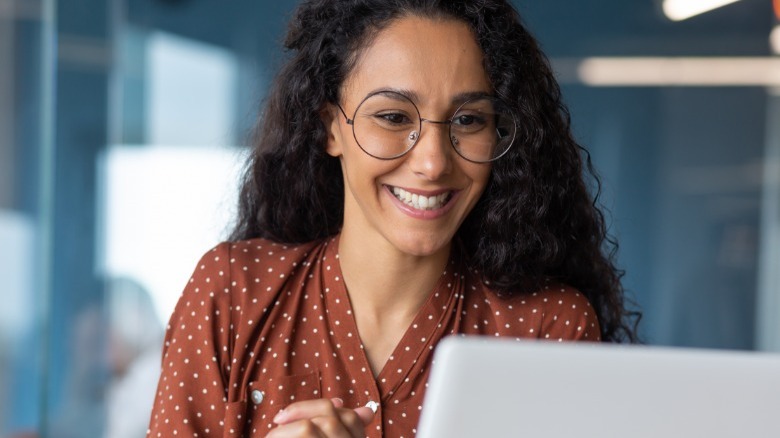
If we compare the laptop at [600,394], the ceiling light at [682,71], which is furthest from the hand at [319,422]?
the ceiling light at [682,71]

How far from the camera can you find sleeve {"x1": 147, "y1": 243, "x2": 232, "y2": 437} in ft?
5.79

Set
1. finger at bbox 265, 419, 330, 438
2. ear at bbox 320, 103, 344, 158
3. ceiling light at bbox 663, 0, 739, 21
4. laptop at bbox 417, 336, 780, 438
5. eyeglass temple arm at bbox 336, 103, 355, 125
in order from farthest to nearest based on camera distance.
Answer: ceiling light at bbox 663, 0, 739, 21 → ear at bbox 320, 103, 344, 158 → eyeglass temple arm at bbox 336, 103, 355, 125 → finger at bbox 265, 419, 330, 438 → laptop at bbox 417, 336, 780, 438

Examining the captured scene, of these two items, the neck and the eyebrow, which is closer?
the eyebrow

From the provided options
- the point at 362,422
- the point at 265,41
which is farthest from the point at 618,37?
the point at 362,422

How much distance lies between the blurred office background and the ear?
192 centimetres

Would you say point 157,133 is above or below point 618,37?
below

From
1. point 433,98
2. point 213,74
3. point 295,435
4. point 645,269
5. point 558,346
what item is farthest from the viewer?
point 213,74

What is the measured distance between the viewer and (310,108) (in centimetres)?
196

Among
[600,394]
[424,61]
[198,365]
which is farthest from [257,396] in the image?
[600,394]

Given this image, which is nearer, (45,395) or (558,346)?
(558,346)

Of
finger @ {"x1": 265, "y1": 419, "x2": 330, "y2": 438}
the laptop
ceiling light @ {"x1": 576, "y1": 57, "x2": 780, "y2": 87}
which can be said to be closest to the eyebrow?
finger @ {"x1": 265, "y1": 419, "x2": 330, "y2": 438}

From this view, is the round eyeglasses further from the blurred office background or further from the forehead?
the blurred office background

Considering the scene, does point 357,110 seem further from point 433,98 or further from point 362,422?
point 362,422

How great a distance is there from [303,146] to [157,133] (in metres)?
2.58
